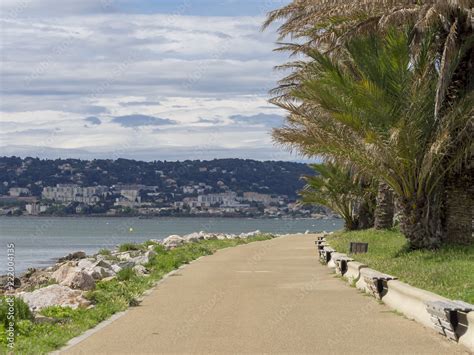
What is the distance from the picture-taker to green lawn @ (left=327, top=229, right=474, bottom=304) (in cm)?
1498

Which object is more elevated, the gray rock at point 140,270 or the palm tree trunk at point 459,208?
the palm tree trunk at point 459,208

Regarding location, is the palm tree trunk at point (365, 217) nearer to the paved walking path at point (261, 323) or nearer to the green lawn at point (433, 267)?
the green lawn at point (433, 267)

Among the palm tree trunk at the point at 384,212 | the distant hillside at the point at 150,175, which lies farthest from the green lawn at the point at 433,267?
the distant hillside at the point at 150,175

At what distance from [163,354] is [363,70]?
41.7 ft

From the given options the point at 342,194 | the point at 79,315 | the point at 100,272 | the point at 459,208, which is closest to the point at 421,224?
the point at 459,208

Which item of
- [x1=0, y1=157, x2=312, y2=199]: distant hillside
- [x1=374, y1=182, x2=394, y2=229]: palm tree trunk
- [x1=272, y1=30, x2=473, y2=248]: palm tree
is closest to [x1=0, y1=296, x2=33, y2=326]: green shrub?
[x1=272, y1=30, x2=473, y2=248]: palm tree

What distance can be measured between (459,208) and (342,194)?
21.6 m

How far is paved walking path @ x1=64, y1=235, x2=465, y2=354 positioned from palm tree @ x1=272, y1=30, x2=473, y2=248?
296 cm

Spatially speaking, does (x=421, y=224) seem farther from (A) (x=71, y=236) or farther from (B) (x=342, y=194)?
(A) (x=71, y=236)

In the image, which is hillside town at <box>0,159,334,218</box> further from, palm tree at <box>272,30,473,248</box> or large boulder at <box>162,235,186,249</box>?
palm tree at <box>272,30,473,248</box>

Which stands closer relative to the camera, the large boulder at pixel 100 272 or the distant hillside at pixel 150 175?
the large boulder at pixel 100 272

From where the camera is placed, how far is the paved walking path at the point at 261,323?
440 inches

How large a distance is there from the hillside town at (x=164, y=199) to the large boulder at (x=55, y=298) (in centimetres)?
10960

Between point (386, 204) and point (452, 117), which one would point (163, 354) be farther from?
point (386, 204)
